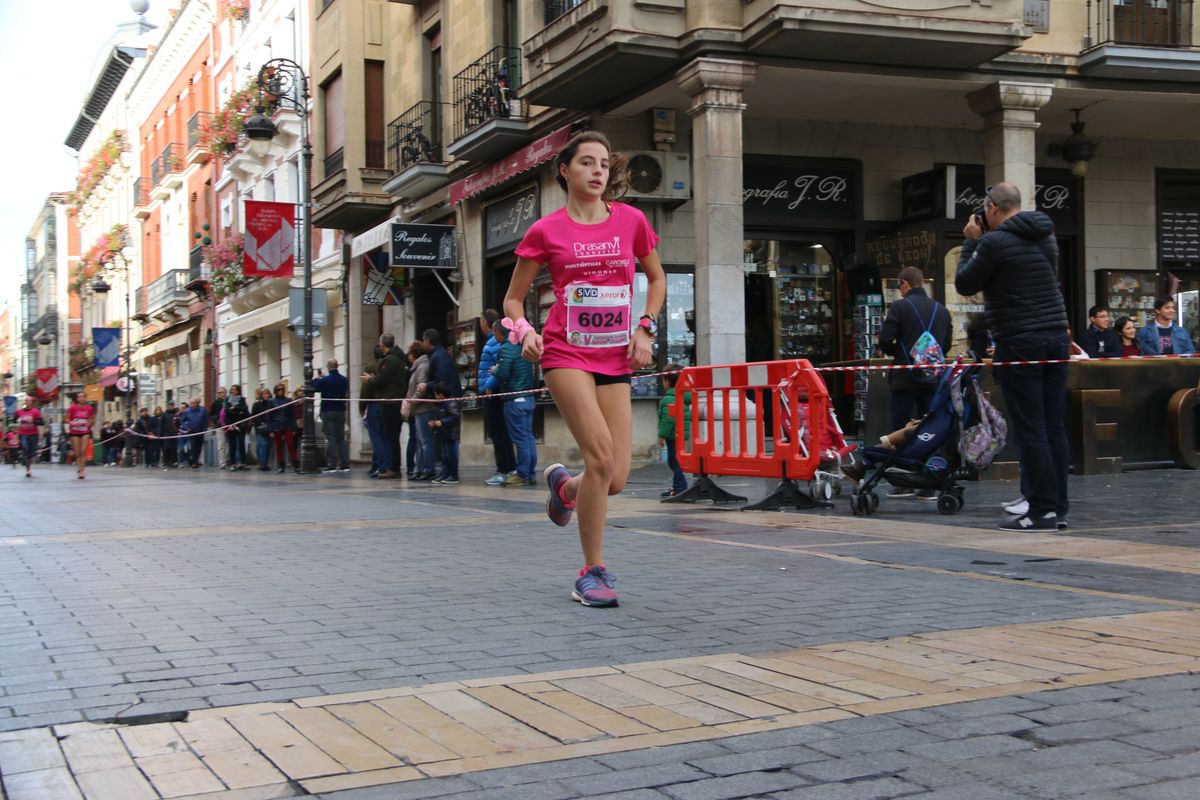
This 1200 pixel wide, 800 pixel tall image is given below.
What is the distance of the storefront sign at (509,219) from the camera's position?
65.1ft

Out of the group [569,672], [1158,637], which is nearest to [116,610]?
[569,672]

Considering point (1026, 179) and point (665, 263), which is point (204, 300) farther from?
point (1026, 179)

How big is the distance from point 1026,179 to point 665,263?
491 centimetres

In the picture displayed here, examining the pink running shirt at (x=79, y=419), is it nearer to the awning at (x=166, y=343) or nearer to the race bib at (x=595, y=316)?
the awning at (x=166, y=343)

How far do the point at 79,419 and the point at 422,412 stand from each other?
14.0 metres

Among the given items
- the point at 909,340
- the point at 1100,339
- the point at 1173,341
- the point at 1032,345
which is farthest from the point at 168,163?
the point at 1032,345

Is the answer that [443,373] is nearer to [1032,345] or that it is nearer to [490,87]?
[490,87]

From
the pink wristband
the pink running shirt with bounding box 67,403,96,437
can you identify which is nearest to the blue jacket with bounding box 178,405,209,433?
the pink running shirt with bounding box 67,403,96,437

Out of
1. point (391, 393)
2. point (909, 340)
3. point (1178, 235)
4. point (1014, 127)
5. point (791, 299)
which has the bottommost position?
point (391, 393)

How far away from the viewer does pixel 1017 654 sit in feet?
13.4

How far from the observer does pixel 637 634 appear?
15.0 feet

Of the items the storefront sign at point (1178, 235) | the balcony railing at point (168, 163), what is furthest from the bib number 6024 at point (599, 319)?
the balcony railing at point (168, 163)

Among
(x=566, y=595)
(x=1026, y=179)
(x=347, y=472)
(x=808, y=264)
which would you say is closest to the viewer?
(x=566, y=595)

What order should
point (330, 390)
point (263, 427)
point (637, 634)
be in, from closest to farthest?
point (637, 634) → point (330, 390) → point (263, 427)
